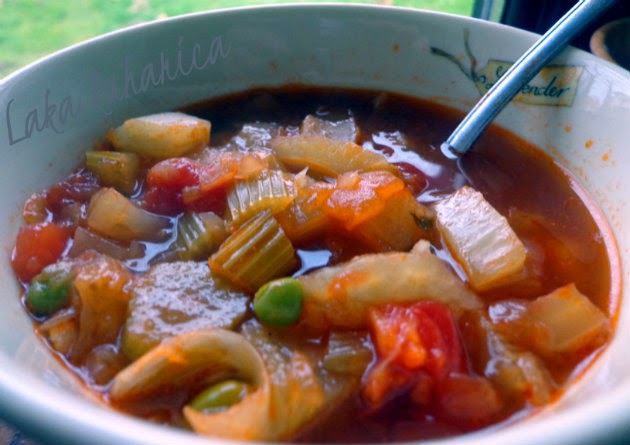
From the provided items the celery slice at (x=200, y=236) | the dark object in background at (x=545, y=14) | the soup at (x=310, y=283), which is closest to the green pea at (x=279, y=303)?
the soup at (x=310, y=283)

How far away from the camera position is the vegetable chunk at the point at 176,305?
1403 mm

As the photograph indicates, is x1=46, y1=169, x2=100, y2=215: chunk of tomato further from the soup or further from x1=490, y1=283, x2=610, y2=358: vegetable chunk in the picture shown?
x1=490, y1=283, x2=610, y2=358: vegetable chunk

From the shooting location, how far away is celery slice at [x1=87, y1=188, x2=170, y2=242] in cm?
173

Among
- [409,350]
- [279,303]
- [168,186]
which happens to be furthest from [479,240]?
[168,186]

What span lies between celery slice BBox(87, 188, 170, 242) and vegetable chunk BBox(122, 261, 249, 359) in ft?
0.66

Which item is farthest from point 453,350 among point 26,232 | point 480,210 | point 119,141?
point 119,141

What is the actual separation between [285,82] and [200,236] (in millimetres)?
999

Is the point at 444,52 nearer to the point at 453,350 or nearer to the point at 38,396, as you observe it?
the point at 453,350

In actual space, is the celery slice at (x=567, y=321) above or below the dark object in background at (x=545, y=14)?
below

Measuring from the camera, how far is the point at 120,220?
1729 millimetres

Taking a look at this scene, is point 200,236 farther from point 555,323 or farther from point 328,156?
point 555,323

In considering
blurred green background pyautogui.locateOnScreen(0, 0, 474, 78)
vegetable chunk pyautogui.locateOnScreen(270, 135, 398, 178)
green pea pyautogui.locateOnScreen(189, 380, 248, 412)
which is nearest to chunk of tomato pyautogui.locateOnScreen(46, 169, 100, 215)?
vegetable chunk pyautogui.locateOnScreen(270, 135, 398, 178)

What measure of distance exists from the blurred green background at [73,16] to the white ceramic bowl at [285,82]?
171 centimetres

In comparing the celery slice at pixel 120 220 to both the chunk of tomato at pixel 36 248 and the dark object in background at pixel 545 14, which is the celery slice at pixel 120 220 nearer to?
the chunk of tomato at pixel 36 248
